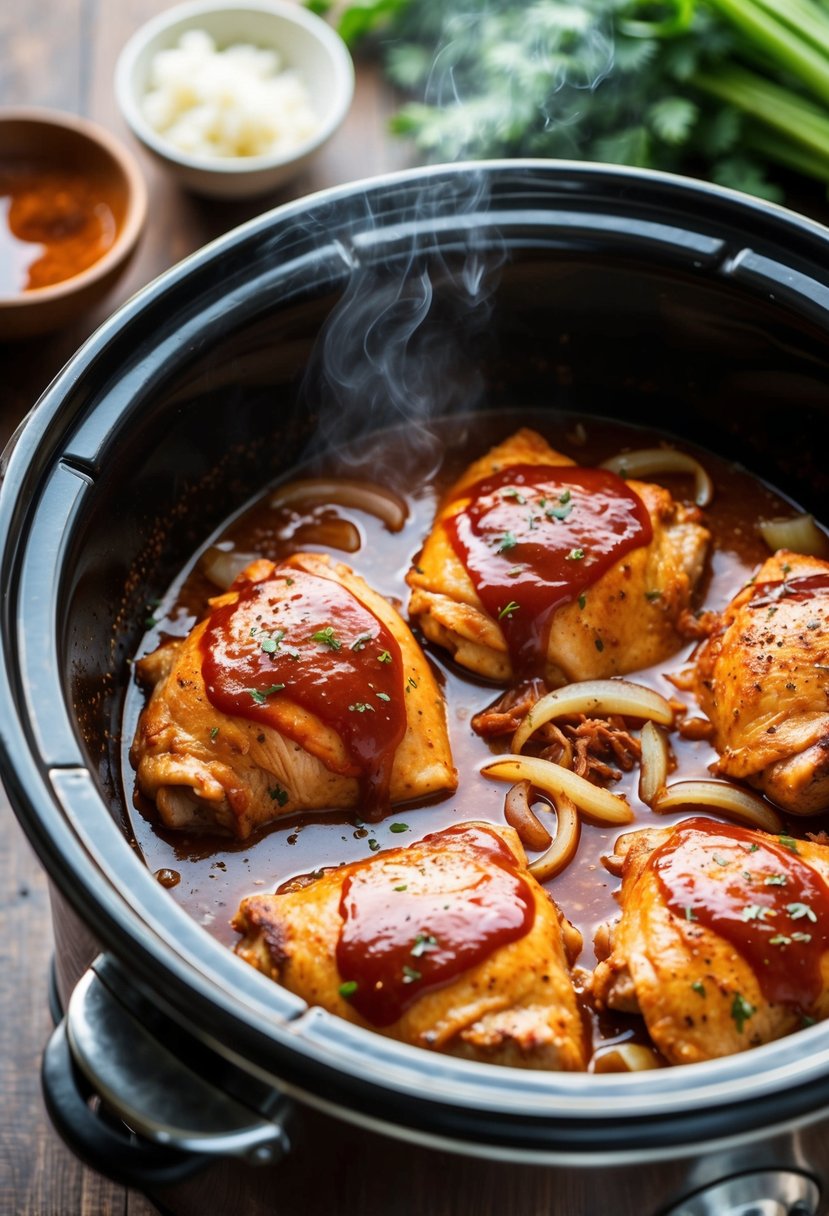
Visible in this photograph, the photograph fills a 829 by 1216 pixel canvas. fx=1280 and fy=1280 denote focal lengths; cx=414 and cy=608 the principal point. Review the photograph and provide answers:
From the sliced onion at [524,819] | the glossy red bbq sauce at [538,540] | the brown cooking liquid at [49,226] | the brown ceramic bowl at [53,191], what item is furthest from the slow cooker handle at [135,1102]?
the brown cooking liquid at [49,226]

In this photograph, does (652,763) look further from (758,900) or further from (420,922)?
(420,922)

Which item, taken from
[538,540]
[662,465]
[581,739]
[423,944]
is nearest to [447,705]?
[581,739]

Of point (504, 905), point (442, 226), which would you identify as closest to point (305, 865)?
point (504, 905)

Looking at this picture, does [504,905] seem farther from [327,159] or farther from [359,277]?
[327,159]

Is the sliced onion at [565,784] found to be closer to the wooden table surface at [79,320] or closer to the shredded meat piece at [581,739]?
the shredded meat piece at [581,739]

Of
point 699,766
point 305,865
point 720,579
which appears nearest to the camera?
point 305,865
